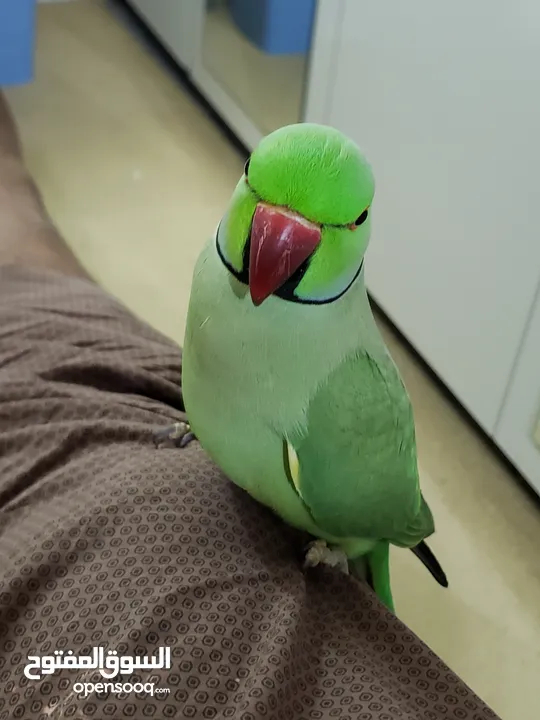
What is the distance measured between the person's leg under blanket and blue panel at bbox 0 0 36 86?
0.92 meters

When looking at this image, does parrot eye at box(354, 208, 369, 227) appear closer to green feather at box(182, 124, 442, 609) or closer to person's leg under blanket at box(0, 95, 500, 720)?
green feather at box(182, 124, 442, 609)

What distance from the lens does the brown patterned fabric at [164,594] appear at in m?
0.74

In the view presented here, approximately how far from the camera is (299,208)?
0.64 m

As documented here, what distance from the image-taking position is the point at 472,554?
132cm

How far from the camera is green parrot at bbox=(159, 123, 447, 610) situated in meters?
0.64

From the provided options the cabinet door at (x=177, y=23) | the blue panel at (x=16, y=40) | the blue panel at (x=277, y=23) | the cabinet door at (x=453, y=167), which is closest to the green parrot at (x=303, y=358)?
the cabinet door at (x=453, y=167)

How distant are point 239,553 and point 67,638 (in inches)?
7.1

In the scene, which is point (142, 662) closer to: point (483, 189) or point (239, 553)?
point (239, 553)

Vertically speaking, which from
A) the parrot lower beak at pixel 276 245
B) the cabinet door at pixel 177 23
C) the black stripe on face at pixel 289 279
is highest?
the parrot lower beak at pixel 276 245

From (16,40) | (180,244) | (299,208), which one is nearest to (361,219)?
(299,208)

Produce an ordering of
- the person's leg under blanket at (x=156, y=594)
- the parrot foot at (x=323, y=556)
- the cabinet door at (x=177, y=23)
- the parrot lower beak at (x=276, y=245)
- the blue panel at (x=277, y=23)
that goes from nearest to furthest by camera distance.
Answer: the parrot lower beak at (x=276, y=245)
the person's leg under blanket at (x=156, y=594)
the parrot foot at (x=323, y=556)
the blue panel at (x=277, y=23)
the cabinet door at (x=177, y=23)

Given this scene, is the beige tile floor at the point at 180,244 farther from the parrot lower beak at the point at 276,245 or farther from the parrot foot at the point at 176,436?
the parrot lower beak at the point at 276,245

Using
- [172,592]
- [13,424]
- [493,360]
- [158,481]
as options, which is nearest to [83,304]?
[13,424]

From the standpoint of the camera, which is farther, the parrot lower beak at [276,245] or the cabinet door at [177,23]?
the cabinet door at [177,23]
